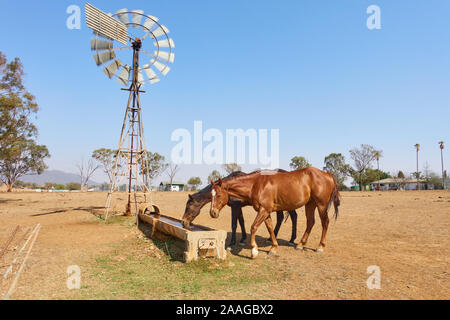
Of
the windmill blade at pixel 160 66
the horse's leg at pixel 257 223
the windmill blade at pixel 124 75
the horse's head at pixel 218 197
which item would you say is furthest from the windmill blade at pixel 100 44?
the horse's leg at pixel 257 223

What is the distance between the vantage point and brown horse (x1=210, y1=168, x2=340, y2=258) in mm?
7017

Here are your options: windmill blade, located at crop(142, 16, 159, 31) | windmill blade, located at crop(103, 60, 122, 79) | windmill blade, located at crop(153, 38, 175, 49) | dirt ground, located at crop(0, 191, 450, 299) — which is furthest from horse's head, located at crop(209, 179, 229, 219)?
windmill blade, located at crop(142, 16, 159, 31)

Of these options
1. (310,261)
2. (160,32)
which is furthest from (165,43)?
(310,261)

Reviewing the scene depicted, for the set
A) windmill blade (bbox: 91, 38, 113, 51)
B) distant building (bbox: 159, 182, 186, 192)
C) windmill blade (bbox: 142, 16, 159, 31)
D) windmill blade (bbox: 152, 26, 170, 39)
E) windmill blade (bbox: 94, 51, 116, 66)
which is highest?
windmill blade (bbox: 142, 16, 159, 31)

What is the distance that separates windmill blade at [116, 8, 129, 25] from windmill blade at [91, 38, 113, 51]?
1.24m

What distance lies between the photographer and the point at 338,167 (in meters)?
74.1

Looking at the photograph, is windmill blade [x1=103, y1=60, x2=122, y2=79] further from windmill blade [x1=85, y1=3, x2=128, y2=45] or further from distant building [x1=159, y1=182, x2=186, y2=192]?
distant building [x1=159, y1=182, x2=186, y2=192]

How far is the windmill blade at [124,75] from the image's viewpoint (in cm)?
1427

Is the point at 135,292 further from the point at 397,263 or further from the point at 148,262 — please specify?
the point at 397,263

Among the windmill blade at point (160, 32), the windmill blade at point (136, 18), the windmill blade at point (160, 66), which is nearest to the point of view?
the windmill blade at point (136, 18)

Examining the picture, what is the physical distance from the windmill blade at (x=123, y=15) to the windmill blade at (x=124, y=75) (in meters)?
2.15

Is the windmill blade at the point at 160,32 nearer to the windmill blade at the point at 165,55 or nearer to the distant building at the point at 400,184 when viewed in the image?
the windmill blade at the point at 165,55
